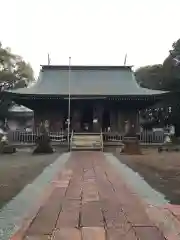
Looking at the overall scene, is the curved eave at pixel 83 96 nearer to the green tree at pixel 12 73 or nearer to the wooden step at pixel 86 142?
the wooden step at pixel 86 142

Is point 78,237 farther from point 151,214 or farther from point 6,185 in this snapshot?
point 6,185

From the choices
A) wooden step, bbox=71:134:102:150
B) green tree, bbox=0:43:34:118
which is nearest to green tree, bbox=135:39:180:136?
wooden step, bbox=71:134:102:150

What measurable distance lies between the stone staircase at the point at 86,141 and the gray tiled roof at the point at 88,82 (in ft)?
11.1

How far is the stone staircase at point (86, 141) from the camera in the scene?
2890cm

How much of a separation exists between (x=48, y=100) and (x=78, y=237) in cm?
2894

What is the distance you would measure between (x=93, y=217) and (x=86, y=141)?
79.8ft

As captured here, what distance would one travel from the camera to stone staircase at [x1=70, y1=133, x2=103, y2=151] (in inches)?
1138

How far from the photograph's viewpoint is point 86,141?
3041 centimetres

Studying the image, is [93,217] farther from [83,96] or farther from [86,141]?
[83,96]

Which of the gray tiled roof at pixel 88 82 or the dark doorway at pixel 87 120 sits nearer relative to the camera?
the gray tiled roof at pixel 88 82

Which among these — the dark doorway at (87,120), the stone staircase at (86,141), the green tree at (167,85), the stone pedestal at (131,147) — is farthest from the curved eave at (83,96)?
the stone pedestal at (131,147)

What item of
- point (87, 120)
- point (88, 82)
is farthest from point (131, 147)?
point (88, 82)

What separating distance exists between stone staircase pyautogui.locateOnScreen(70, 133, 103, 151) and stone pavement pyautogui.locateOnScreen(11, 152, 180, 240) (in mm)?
19058

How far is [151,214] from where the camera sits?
20.9 ft
